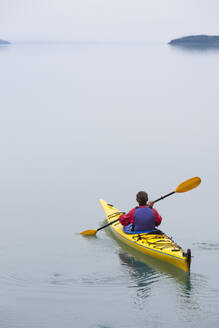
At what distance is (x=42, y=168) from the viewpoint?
16.2 meters

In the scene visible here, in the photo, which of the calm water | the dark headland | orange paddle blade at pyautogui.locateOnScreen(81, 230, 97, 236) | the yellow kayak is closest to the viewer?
the calm water

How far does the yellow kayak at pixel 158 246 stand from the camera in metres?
9.23

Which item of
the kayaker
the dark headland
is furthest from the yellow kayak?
the dark headland

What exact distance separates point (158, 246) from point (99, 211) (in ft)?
10.4

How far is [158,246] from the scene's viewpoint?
988 cm

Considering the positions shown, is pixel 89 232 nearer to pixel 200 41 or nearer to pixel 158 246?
pixel 158 246

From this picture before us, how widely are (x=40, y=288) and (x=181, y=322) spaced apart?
2317 mm

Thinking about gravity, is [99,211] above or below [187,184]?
below

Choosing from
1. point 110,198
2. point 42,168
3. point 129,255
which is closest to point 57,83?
point 42,168

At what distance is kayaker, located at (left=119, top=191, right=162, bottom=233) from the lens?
10078 mm

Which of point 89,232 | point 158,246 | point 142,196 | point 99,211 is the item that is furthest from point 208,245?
point 99,211

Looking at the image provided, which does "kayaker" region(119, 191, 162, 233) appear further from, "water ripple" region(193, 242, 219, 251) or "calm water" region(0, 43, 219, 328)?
"water ripple" region(193, 242, 219, 251)

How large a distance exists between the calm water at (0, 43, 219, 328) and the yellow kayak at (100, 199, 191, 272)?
0.16 m

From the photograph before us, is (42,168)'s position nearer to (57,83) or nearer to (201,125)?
(201,125)
